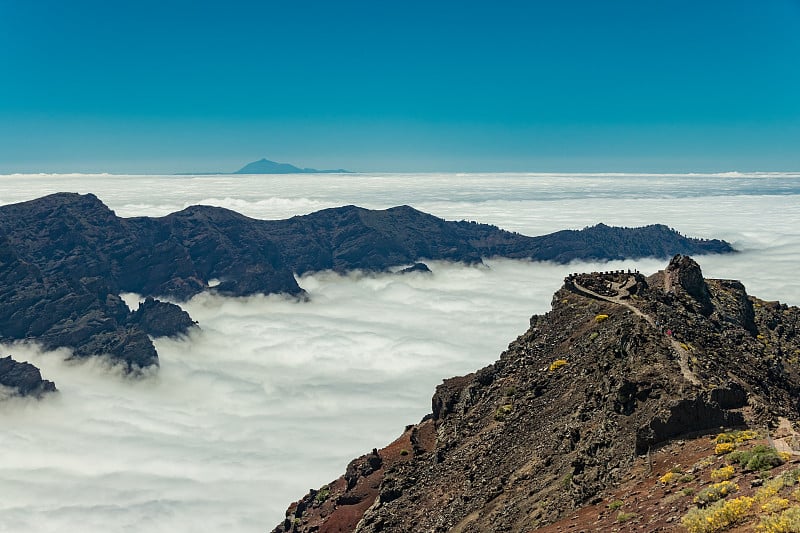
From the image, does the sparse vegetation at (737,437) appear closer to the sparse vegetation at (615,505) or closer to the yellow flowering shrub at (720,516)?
the sparse vegetation at (615,505)

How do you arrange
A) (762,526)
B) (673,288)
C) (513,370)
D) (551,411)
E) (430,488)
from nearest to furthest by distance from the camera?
1. (762,526)
2. (551,411)
3. (430,488)
4. (513,370)
5. (673,288)

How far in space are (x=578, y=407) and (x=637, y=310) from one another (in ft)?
58.4

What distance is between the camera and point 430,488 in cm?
5481

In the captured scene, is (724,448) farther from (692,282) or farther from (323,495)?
(323,495)

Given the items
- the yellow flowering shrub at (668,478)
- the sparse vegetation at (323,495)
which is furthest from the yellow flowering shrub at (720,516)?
the sparse vegetation at (323,495)

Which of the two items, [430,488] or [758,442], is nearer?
[758,442]

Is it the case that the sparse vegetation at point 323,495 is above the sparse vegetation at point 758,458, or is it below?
below

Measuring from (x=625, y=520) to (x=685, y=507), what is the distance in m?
2.57

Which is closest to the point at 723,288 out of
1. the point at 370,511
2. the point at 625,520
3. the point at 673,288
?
the point at 673,288

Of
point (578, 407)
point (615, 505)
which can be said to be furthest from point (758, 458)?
point (578, 407)

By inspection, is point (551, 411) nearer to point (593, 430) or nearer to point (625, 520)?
point (593, 430)

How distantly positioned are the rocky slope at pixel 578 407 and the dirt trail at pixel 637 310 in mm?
173

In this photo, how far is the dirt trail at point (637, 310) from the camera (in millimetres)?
41500

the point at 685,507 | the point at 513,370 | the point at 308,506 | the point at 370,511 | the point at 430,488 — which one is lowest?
the point at 308,506
